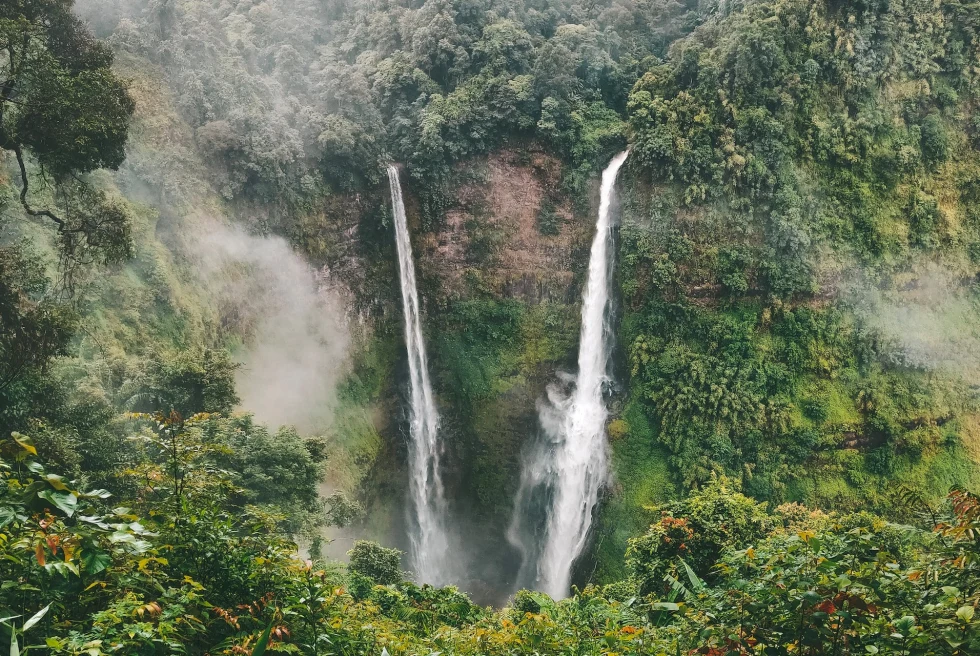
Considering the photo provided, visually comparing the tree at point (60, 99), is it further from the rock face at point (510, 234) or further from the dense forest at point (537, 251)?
the rock face at point (510, 234)

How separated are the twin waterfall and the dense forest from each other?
383mm

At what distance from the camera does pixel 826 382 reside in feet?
67.7

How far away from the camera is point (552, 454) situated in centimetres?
2255

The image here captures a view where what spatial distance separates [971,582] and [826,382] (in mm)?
18974

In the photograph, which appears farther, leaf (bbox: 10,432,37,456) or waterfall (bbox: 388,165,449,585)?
waterfall (bbox: 388,165,449,585)

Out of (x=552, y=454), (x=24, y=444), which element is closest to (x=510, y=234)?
(x=552, y=454)

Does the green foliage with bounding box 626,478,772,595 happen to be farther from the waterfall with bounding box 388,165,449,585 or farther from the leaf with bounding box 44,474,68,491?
the waterfall with bounding box 388,165,449,585

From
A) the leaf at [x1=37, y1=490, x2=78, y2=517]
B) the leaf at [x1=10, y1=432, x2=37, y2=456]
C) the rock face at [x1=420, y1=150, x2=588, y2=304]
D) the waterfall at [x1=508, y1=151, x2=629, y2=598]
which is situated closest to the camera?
the leaf at [x1=10, y1=432, x2=37, y2=456]

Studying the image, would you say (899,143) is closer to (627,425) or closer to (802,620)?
(627,425)

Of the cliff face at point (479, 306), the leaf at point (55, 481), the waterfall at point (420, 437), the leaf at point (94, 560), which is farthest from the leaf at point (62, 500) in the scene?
the waterfall at point (420, 437)

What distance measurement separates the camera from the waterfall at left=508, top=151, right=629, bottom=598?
2170 cm

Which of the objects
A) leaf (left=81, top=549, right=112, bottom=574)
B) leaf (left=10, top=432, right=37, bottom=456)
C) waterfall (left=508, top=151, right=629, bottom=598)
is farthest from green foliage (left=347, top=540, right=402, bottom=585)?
leaf (left=10, top=432, right=37, bottom=456)

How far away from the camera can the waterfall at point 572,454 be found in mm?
21703

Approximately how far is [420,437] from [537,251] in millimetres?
7484
